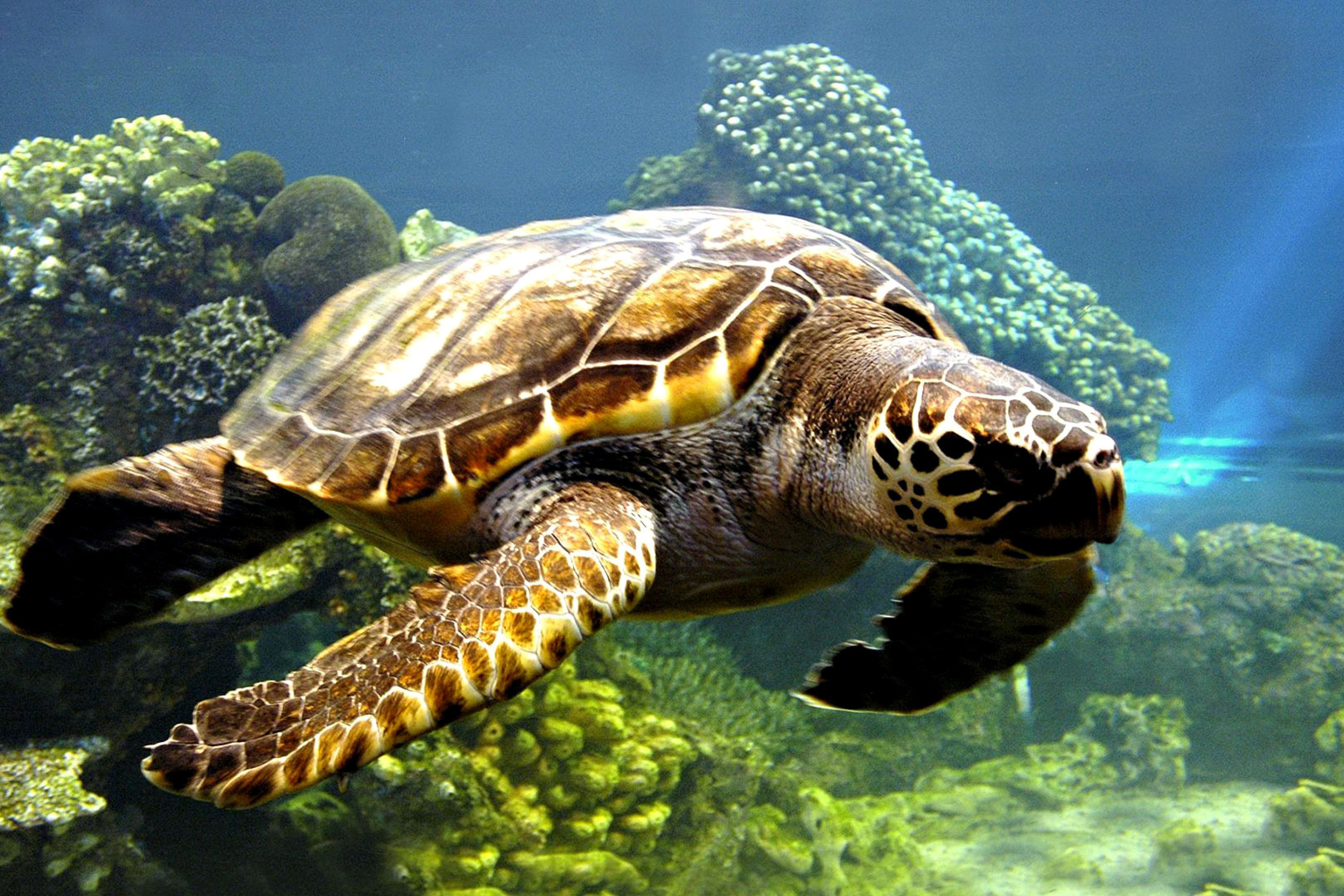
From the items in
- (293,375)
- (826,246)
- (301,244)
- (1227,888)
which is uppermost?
(826,246)

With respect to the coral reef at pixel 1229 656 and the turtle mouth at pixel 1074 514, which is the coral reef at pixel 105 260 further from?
the coral reef at pixel 1229 656

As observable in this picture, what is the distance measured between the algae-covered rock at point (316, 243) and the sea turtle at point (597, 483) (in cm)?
305

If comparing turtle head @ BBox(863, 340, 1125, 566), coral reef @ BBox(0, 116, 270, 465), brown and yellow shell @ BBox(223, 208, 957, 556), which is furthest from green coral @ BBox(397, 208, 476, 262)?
turtle head @ BBox(863, 340, 1125, 566)

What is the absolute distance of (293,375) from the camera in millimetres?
2584

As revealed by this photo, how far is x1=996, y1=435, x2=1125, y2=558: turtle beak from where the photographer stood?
140 centimetres

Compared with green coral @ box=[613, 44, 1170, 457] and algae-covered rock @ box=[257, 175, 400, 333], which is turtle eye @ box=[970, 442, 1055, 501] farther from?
green coral @ box=[613, 44, 1170, 457]

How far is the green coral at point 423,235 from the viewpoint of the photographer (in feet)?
21.2

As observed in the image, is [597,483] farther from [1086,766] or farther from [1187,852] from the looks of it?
[1086,766]

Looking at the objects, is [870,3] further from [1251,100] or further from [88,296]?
[88,296]

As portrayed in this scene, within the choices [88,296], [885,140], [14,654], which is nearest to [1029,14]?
[885,140]

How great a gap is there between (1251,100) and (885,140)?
46.9 feet

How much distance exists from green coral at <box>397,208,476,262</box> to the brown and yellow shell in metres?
4.17

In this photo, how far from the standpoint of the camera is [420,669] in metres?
1.43

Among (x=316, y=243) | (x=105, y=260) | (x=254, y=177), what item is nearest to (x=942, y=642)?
(x=316, y=243)
